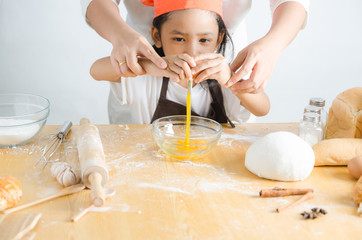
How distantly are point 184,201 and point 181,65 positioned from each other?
0.41 m

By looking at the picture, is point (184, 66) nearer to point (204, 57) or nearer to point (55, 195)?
point (204, 57)

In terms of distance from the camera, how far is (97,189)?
0.92 m

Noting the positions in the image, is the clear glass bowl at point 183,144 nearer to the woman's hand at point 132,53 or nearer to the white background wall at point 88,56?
the woman's hand at point 132,53

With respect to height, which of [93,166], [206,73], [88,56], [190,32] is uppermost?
[190,32]

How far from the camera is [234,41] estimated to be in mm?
1718

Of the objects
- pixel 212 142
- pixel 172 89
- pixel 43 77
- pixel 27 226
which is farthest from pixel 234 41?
pixel 43 77

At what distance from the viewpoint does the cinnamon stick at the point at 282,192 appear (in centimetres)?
98

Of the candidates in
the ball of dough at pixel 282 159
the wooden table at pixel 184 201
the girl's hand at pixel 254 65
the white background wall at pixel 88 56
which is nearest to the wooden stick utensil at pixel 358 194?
the wooden table at pixel 184 201

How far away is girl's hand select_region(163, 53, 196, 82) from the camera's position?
3.83 feet

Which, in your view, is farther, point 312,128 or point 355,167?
point 312,128

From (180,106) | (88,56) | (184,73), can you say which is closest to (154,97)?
(180,106)

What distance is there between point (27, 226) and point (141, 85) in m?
0.88

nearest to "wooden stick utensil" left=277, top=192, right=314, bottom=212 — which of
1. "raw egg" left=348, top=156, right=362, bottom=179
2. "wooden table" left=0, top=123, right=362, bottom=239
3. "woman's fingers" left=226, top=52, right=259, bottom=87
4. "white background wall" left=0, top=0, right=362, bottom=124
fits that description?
"wooden table" left=0, top=123, right=362, bottom=239

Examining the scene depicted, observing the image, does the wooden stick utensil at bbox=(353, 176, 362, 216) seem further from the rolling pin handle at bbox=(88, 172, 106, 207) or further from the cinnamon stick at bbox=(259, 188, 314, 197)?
the rolling pin handle at bbox=(88, 172, 106, 207)
